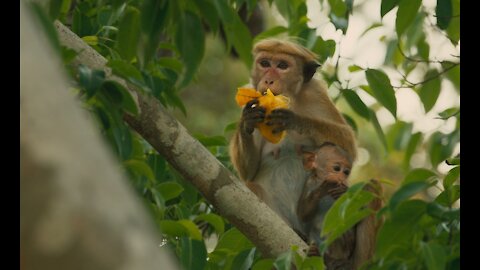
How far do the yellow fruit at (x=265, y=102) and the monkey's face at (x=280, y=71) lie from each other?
2.69 ft

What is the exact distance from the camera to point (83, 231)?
1.55 m

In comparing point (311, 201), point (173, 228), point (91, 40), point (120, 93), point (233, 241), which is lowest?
point (311, 201)

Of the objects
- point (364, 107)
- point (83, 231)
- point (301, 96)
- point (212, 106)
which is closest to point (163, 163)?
point (364, 107)

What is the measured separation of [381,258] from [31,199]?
8.27 ft

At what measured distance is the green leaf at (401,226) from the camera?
3.69m

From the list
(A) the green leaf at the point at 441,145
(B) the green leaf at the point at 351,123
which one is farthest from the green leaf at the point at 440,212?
(B) the green leaf at the point at 351,123

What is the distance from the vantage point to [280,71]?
7941 millimetres

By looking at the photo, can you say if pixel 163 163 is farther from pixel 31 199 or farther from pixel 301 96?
pixel 31 199

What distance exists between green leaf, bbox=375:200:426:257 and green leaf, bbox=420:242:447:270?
15 centimetres

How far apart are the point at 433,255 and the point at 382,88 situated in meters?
2.49

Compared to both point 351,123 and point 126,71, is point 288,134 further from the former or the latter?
point 126,71

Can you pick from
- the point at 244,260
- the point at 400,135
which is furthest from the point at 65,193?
the point at 400,135

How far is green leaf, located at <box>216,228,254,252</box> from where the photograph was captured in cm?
538
